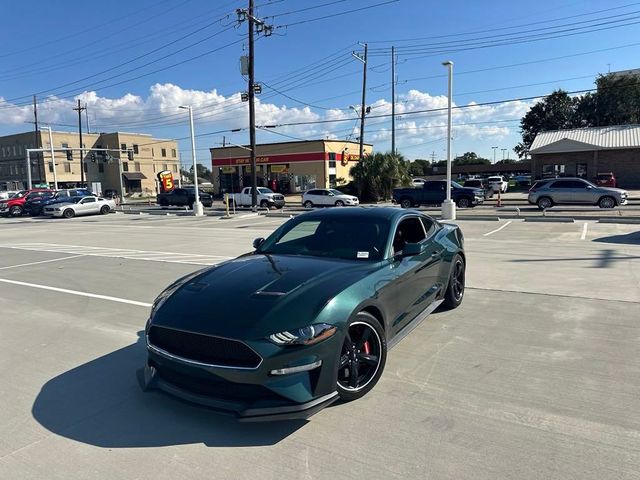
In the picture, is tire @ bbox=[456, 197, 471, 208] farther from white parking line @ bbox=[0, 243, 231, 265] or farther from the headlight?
the headlight

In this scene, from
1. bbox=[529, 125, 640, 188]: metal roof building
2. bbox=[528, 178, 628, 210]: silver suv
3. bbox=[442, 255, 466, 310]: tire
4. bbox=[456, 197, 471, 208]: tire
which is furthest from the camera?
bbox=[529, 125, 640, 188]: metal roof building

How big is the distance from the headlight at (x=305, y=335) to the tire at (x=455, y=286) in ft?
10.4

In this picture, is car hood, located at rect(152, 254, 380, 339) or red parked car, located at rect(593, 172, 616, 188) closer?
car hood, located at rect(152, 254, 380, 339)

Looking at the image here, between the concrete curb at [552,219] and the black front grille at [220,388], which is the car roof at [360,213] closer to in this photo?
the black front grille at [220,388]

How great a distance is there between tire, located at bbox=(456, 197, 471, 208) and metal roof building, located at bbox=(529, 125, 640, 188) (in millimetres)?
19695

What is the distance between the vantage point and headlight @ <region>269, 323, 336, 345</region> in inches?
127

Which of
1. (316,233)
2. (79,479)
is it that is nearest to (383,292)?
(316,233)

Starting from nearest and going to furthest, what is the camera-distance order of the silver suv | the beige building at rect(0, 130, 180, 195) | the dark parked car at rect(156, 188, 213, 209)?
the silver suv
the dark parked car at rect(156, 188, 213, 209)
the beige building at rect(0, 130, 180, 195)

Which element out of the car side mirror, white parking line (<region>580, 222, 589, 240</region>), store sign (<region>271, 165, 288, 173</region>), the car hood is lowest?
white parking line (<region>580, 222, 589, 240</region>)

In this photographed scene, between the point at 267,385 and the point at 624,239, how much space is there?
13.3m

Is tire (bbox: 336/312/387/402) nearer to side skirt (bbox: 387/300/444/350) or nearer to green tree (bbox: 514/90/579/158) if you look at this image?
side skirt (bbox: 387/300/444/350)

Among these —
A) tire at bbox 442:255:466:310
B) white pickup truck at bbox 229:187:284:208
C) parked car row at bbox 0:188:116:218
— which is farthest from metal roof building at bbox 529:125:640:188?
tire at bbox 442:255:466:310

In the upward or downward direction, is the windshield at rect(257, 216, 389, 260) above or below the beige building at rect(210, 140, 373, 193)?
below

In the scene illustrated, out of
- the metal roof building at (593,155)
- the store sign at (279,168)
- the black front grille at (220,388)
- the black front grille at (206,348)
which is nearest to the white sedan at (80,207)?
the store sign at (279,168)
